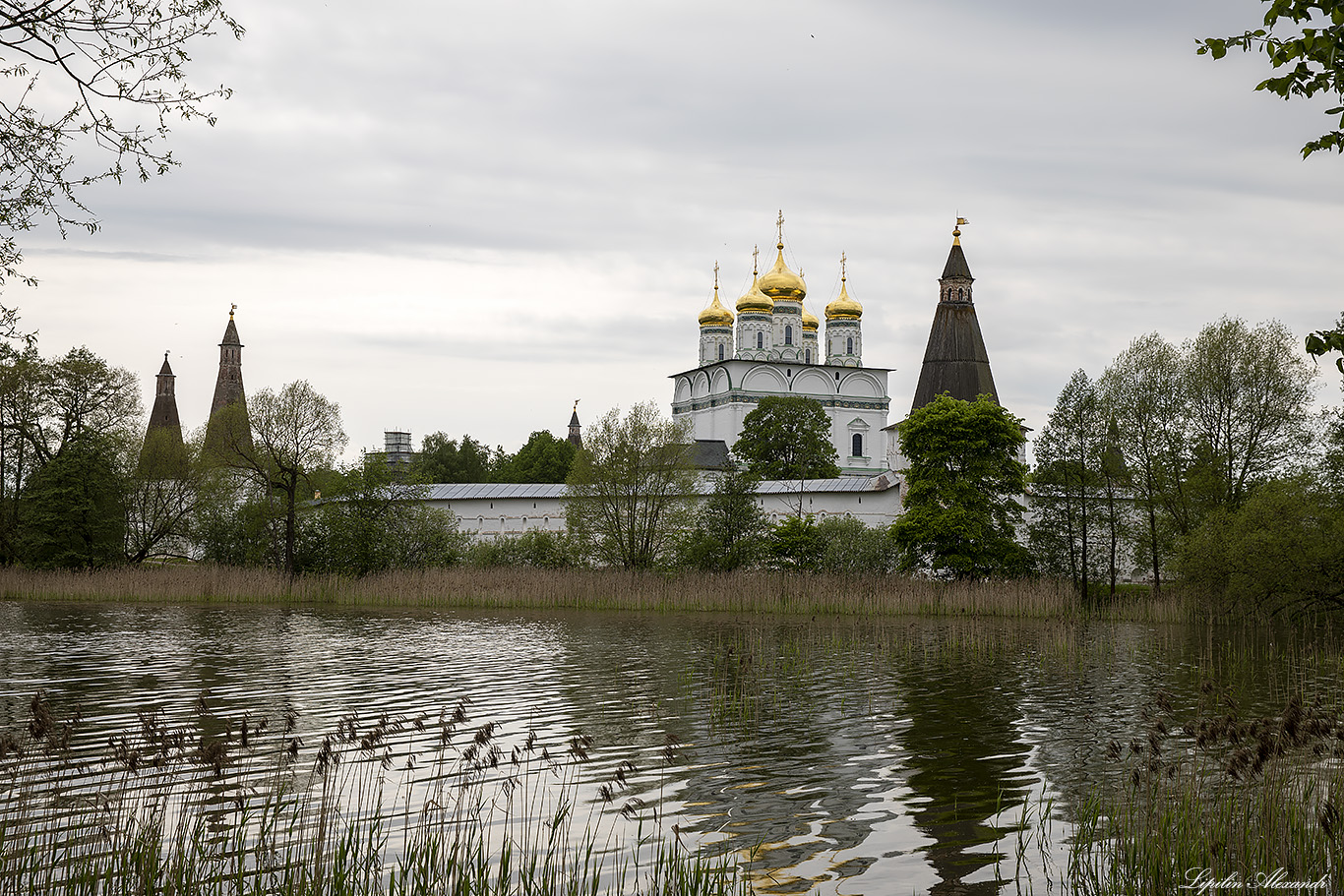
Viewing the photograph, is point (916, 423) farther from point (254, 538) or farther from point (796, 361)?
point (796, 361)

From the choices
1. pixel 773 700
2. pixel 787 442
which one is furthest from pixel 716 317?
pixel 773 700

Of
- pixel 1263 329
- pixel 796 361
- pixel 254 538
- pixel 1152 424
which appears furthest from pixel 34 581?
pixel 796 361

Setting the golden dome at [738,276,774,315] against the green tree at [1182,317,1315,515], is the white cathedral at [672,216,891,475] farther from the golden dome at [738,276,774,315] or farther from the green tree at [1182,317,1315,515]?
the green tree at [1182,317,1315,515]

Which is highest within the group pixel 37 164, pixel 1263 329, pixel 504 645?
pixel 1263 329

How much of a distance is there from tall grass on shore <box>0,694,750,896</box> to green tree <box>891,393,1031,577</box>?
2354 centimetres

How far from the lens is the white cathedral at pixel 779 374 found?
6312 cm

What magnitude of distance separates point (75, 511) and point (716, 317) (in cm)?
4071

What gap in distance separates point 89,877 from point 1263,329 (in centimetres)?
2982

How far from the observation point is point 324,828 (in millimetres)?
5195

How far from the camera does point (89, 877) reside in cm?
471

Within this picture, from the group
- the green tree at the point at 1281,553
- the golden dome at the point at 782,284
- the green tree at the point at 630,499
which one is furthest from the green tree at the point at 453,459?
the green tree at the point at 1281,553

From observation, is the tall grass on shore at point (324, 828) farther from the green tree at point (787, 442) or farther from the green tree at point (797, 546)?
the green tree at point (787, 442)

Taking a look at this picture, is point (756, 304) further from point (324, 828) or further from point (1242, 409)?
point (324, 828)

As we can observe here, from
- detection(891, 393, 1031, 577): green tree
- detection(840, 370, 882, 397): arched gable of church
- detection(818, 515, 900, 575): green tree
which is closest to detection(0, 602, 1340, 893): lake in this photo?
detection(891, 393, 1031, 577): green tree
